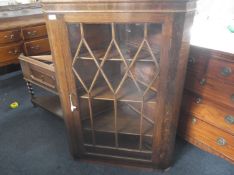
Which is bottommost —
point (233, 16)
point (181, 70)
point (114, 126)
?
point (114, 126)

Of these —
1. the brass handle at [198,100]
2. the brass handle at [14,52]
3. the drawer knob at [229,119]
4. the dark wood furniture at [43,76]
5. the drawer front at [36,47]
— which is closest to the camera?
the drawer knob at [229,119]

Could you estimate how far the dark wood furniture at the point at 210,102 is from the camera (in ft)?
3.92

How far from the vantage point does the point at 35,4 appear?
2.58 m

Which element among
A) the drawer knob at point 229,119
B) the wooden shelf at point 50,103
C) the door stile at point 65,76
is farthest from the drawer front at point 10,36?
the drawer knob at point 229,119

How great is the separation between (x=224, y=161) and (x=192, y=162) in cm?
21

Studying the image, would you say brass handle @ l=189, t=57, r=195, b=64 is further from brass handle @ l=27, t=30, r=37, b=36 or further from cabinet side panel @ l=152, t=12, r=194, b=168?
brass handle @ l=27, t=30, r=37, b=36

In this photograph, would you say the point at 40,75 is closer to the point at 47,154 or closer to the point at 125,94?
the point at 47,154

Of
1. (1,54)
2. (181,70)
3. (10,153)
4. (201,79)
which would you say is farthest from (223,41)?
(1,54)

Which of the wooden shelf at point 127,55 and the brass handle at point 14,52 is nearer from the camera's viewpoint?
the wooden shelf at point 127,55

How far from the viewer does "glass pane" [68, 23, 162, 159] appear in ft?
3.48

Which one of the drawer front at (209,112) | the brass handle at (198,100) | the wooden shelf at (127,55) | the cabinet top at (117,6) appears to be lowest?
the drawer front at (209,112)

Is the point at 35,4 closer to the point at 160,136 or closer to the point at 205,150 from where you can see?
the point at 160,136

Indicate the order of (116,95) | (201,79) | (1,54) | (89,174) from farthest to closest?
(1,54), (89,174), (201,79), (116,95)

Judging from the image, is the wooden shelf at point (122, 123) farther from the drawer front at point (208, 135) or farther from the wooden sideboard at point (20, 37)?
the wooden sideboard at point (20, 37)
